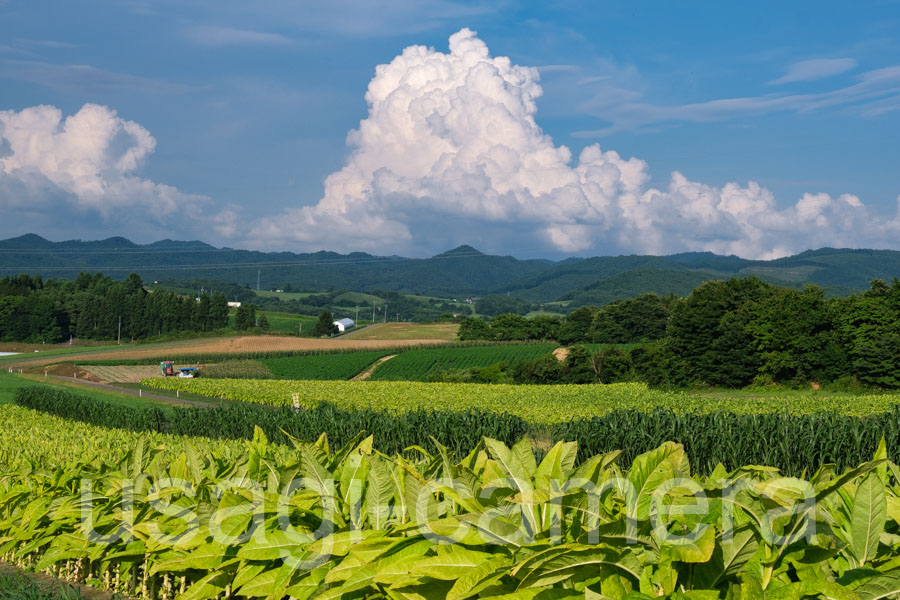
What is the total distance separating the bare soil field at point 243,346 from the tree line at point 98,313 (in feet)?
110

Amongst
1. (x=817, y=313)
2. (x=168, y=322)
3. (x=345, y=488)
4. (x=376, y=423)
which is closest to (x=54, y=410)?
(x=376, y=423)

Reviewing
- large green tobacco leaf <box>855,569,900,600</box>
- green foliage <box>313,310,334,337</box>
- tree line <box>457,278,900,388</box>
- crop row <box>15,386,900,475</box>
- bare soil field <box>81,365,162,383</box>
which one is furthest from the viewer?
green foliage <box>313,310,334,337</box>

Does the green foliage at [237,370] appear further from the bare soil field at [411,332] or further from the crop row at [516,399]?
the bare soil field at [411,332]

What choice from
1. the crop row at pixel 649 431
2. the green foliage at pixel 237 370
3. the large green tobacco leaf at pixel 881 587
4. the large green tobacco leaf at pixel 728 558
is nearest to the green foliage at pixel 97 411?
the crop row at pixel 649 431

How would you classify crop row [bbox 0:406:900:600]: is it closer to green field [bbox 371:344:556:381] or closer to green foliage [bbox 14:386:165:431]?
green foliage [bbox 14:386:165:431]

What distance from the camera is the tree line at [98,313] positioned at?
117250mm

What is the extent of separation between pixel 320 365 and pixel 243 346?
13.2m

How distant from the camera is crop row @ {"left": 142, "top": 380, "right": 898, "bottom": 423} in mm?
31734

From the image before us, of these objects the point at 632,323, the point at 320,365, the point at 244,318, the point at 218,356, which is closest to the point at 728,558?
the point at 320,365

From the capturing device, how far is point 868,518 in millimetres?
1979

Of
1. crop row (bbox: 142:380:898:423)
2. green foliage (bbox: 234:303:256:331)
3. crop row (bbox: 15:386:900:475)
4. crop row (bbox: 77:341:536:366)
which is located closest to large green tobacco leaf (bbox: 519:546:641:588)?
crop row (bbox: 15:386:900:475)

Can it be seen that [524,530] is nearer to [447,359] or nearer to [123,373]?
[123,373]

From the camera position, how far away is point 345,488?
2.95 m

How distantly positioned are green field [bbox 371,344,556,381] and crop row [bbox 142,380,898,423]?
90.3 ft
